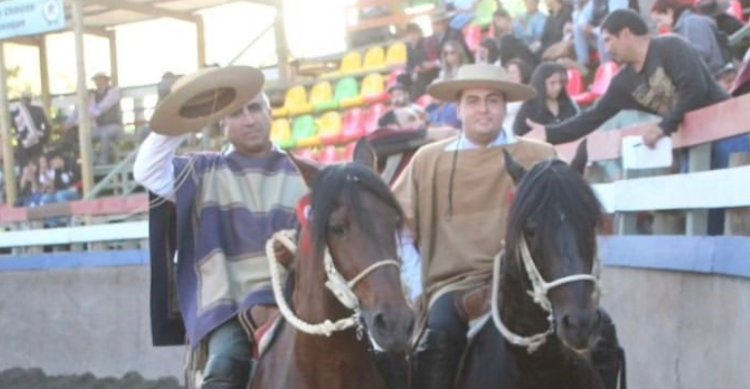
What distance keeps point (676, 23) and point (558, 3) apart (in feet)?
8.74

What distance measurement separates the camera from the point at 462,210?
576 centimetres

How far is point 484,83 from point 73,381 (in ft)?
26.3

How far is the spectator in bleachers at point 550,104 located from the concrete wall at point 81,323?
4.34 m

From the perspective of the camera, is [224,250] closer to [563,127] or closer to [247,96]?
[247,96]

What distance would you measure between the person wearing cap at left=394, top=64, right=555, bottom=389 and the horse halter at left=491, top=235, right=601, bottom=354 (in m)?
0.57

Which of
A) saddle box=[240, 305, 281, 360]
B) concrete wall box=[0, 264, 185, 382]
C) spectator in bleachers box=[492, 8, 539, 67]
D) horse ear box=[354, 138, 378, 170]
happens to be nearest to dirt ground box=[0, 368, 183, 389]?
concrete wall box=[0, 264, 185, 382]

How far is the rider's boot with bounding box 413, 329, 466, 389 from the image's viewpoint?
209 inches

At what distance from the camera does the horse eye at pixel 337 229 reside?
4.39 meters

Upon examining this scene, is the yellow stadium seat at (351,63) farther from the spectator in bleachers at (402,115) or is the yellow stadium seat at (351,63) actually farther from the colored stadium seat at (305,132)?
the spectator in bleachers at (402,115)

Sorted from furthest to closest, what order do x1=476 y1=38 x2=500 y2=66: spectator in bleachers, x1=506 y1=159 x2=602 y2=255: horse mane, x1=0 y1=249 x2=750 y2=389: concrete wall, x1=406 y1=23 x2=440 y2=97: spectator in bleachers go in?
1. x1=406 y1=23 x2=440 y2=97: spectator in bleachers
2. x1=476 y1=38 x2=500 y2=66: spectator in bleachers
3. x1=0 y1=249 x2=750 y2=389: concrete wall
4. x1=506 y1=159 x2=602 y2=255: horse mane

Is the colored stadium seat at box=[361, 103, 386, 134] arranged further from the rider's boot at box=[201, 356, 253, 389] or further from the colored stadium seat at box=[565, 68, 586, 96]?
the rider's boot at box=[201, 356, 253, 389]

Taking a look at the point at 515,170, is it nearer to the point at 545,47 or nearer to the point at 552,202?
the point at 552,202

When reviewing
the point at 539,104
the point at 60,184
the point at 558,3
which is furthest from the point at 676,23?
the point at 60,184

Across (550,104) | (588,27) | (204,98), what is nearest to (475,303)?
(204,98)
